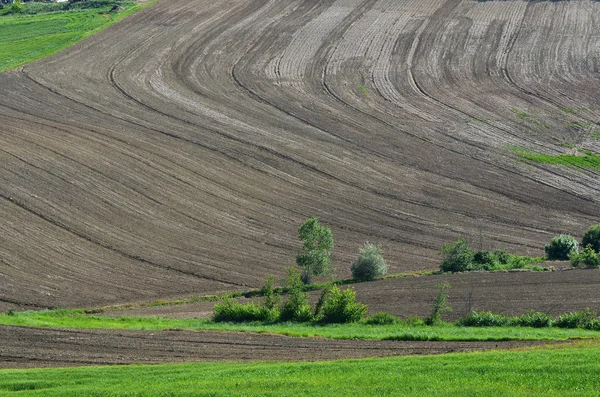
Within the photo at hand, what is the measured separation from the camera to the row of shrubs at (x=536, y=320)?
34625mm

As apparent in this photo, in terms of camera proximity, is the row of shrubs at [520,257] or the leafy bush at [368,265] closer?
the leafy bush at [368,265]

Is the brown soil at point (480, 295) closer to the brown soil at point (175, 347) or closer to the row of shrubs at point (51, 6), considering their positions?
the brown soil at point (175, 347)

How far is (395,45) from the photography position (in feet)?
264

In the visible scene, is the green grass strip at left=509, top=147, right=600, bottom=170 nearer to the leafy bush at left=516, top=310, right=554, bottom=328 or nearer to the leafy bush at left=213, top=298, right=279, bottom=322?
the leafy bush at left=516, top=310, right=554, bottom=328

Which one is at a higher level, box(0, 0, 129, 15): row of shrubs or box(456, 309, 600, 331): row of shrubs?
box(0, 0, 129, 15): row of shrubs

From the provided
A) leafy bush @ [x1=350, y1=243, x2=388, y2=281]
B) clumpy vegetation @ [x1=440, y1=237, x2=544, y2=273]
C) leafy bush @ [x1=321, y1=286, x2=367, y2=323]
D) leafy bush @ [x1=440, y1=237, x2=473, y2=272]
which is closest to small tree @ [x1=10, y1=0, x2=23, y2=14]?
leafy bush @ [x1=350, y1=243, x2=388, y2=281]

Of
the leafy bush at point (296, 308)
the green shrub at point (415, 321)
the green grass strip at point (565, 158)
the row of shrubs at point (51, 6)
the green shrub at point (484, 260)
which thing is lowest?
the leafy bush at point (296, 308)

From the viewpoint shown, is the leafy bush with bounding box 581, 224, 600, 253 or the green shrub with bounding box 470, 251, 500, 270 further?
the leafy bush with bounding box 581, 224, 600, 253

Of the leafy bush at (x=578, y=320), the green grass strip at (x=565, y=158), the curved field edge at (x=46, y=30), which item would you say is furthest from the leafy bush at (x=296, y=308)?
the curved field edge at (x=46, y=30)

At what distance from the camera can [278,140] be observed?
60.3 meters

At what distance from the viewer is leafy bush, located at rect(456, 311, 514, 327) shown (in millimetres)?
35125

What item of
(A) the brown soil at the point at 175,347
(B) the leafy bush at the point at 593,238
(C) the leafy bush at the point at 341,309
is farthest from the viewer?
(B) the leafy bush at the point at 593,238

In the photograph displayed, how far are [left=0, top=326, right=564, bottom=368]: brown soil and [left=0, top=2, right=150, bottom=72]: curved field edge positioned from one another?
46471mm

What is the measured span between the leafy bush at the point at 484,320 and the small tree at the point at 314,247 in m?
8.29
